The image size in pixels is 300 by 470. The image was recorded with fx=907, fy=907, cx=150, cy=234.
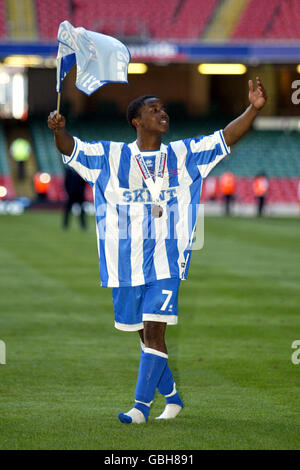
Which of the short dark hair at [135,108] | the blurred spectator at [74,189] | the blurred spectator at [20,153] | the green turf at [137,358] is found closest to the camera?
the green turf at [137,358]

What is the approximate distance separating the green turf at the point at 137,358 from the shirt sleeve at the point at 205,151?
1691 mm

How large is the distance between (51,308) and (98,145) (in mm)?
5440

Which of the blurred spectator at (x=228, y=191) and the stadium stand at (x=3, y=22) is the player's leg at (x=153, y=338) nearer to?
the blurred spectator at (x=228, y=191)

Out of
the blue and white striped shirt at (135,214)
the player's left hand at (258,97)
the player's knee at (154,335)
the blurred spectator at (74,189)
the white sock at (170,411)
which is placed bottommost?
the blurred spectator at (74,189)

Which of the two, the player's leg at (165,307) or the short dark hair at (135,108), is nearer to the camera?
the player's leg at (165,307)

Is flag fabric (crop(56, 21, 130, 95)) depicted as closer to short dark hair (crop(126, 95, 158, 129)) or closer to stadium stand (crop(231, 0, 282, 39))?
short dark hair (crop(126, 95, 158, 129))

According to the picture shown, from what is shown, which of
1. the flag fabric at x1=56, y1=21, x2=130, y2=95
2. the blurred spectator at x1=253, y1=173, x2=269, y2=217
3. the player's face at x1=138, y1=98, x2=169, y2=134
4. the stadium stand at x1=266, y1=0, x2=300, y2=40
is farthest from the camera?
the stadium stand at x1=266, y1=0, x2=300, y2=40

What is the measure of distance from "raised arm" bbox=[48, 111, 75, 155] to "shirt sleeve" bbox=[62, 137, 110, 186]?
0.04 m

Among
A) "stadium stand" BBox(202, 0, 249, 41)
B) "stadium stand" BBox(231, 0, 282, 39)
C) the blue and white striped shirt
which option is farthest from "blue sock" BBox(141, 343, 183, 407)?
"stadium stand" BBox(231, 0, 282, 39)

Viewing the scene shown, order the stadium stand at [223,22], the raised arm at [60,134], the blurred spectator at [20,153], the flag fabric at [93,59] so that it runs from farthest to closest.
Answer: the stadium stand at [223,22] < the blurred spectator at [20,153] < the flag fabric at [93,59] < the raised arm at [60,134]

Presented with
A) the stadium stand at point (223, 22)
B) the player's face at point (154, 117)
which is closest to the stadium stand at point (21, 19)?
the stadium stand at point (223, 22)

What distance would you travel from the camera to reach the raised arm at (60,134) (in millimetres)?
5680

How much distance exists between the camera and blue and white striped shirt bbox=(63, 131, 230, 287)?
5832 millimetres

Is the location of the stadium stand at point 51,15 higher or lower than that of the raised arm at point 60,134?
lower
